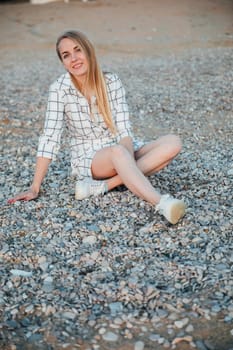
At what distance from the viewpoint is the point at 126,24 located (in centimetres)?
1773

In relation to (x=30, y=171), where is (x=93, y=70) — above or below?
above

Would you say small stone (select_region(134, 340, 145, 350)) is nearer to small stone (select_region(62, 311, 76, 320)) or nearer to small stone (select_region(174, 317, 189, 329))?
small stone (select_region(174, 317, 189, 329))

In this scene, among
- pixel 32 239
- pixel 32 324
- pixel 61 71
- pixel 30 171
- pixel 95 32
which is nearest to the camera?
pixel 32 324

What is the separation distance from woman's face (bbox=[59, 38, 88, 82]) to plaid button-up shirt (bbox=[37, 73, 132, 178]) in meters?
0.17

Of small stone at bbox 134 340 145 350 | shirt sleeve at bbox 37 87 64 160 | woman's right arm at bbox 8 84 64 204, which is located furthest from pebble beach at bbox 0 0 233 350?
shirt sleeve at bbox 37 87 64 160

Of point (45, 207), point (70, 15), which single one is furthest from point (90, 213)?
point (70, 15)

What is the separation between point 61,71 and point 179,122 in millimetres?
4823

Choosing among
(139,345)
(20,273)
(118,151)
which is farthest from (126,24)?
(139,345)

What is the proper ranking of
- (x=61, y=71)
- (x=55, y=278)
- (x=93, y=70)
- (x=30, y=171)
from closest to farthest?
(x=55, y=278) < (x=93, y=70) < (x=30, y=171) < (x=61, y=71)

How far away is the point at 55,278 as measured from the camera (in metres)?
3.75

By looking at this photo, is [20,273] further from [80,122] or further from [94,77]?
[94,77]

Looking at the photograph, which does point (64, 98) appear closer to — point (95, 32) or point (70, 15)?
point (95, 32)

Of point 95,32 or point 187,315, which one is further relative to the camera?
point 95,32

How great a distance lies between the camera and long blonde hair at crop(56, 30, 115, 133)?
4.52 m
